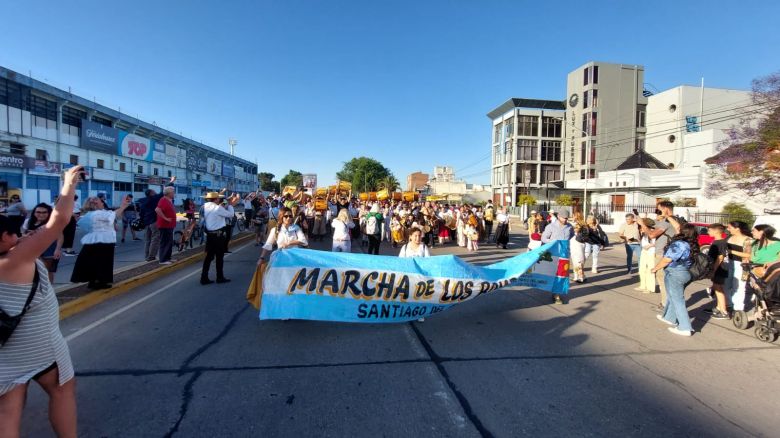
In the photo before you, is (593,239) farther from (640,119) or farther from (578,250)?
(640,119)

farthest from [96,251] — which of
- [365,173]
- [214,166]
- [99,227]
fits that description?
[365,173]

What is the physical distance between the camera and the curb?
5.82m

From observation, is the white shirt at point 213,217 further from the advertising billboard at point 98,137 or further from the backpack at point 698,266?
the advertising billboard at point 98,137

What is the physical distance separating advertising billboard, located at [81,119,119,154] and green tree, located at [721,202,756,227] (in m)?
50.2

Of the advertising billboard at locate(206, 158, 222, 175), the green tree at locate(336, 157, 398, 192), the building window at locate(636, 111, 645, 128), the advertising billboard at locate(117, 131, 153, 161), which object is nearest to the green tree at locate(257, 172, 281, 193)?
the green tree at locate(336, 157, 398, 192)

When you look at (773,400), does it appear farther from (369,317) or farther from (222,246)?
(222,246)

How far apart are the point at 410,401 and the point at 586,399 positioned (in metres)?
1.61

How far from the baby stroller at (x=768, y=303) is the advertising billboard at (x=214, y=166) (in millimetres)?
67641

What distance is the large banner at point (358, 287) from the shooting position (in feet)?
16.8

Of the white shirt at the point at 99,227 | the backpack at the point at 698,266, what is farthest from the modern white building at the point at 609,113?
the white shirt at the point at 99,227

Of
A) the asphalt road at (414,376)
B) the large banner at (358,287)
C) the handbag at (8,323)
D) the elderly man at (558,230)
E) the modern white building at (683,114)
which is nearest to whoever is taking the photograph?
the handbag at (8,323)

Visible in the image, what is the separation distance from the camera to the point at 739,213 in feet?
73.2

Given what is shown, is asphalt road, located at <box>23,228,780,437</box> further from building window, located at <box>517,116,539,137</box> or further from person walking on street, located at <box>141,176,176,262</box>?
building window, located at <box>517,116,539,137</box>

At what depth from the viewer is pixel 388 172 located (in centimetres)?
10988
